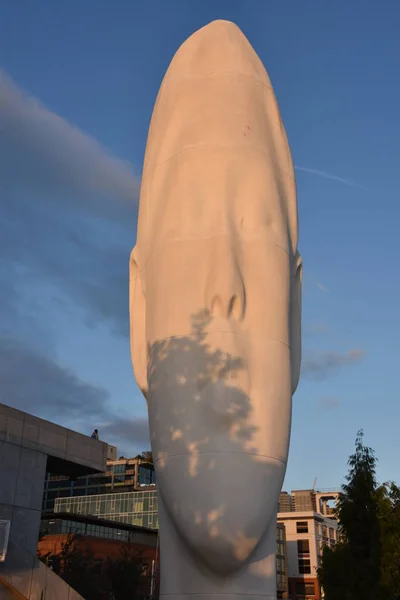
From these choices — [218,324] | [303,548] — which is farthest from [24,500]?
[303,548]

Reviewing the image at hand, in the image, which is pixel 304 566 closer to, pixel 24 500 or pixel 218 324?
pixel 24 500

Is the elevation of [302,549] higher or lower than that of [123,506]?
lower

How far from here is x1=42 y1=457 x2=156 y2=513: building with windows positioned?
292 ft

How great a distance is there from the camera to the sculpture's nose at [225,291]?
1003 cm

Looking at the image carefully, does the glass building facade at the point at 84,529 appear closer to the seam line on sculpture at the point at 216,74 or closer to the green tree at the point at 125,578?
the green tree at the point at 125,578

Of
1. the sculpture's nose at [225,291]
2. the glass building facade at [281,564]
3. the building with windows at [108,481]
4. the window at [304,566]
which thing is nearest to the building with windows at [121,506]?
the glass building facade at [281,564]

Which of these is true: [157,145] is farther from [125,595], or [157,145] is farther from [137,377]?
[125,595]

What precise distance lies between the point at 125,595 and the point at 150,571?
10.3 m

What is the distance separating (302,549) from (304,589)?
4.84m

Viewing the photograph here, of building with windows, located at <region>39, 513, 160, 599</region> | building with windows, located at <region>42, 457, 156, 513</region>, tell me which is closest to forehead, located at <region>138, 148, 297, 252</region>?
building with windows, located at <region>39, 513, 160, 599</region>

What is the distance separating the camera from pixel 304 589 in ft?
280

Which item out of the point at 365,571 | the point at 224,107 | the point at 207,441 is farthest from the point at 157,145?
the point at 365,571

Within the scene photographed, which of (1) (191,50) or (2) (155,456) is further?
(1) (191,50)

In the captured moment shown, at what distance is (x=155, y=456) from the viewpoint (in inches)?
407
